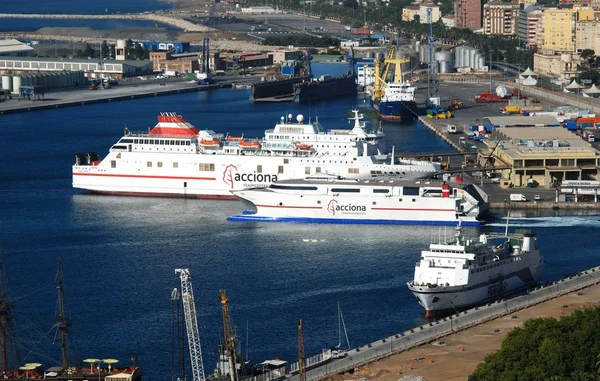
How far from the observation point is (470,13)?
410 ft

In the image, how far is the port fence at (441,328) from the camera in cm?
2875

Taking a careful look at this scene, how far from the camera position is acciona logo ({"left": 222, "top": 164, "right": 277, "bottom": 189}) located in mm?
49938

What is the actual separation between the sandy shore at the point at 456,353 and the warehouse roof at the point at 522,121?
3071cm

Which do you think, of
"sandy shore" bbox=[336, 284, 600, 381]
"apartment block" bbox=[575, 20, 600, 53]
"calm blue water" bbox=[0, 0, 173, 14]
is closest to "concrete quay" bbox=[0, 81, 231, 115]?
"apartment block" bbox=[575, 20, 600, 53]

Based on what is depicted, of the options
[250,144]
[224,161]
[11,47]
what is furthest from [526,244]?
[11,47]

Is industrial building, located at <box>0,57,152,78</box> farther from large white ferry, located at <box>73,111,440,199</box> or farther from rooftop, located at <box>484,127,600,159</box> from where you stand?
large white ferry, located at <box>73,111,440,199</box>

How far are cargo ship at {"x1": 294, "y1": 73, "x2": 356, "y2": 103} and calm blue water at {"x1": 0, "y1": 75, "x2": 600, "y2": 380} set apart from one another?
31.7 m

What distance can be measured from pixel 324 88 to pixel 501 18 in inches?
1366

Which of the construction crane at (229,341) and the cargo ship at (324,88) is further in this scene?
the cargo ship at (324,88)

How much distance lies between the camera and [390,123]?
2844 inches

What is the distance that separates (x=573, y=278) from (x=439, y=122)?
35284 mm

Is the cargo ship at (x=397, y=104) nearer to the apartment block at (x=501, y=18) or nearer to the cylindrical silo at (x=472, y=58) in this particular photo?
the cylindrical silo at (x=472, y=58)

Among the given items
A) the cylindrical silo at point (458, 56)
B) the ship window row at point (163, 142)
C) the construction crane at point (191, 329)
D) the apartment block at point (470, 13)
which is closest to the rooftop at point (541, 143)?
the ship window row at point (163, 142)

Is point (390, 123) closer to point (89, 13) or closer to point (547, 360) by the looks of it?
point (547, 360)
